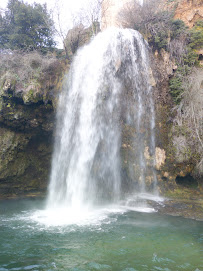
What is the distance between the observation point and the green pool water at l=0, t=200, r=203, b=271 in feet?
14.7

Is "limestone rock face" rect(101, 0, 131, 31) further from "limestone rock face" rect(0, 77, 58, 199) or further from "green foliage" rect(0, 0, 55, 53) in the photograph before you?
"limestone rock face" rect(0, 77, 58, 199)

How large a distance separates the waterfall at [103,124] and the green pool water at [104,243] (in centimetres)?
225

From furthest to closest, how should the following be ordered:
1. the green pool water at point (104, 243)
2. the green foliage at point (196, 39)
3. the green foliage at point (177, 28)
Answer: the green foliage at point (177, 28)
the green foliage at point (196, 39)
the green pool water at point (104, 243)

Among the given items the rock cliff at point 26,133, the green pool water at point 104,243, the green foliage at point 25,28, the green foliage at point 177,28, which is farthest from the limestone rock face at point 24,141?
the green foliage at point 177,28

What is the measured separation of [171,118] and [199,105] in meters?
1.34

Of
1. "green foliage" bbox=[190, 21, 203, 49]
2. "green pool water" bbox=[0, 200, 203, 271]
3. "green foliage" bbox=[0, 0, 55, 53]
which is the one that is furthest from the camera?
"green foliage" bbox=[0, 0, 55, 53]

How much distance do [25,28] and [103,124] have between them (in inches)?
400

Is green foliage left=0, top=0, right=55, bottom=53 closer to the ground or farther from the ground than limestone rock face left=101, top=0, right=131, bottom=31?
closer to the ground

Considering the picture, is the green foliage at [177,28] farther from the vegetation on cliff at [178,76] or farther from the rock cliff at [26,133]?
the rock cliff at [26,133]

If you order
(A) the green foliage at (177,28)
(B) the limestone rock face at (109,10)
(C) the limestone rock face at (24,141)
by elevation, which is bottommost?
(C) the limestone rock face at (24,141)

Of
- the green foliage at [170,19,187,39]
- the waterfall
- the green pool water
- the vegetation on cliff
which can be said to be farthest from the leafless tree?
the green pool water

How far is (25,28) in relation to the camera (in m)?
15.3

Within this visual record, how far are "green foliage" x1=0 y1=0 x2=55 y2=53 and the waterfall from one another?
5449mm

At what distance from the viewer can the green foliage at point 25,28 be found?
577 inches
